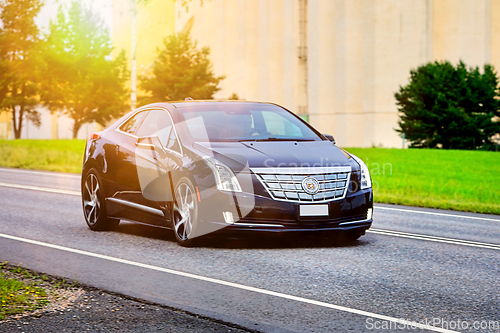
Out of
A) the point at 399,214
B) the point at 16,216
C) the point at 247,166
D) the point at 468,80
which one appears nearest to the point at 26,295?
the point at 247,166

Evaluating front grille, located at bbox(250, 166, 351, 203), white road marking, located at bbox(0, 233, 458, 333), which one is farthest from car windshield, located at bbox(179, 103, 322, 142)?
white road marking, located at bbox(0, 233, 458, 333)

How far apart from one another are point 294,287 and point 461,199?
400 inches

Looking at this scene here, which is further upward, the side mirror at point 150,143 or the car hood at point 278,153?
the side mirror at point 150,143

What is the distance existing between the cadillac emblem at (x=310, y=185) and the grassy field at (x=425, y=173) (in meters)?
6.67

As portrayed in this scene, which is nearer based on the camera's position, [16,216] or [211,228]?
[211,228]

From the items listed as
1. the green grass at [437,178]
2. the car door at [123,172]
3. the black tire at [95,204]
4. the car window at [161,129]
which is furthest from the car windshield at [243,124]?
the green grass at [437,178]

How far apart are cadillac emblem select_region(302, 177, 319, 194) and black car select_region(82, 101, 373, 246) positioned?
10 millimetres

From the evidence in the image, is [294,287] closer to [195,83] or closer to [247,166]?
[247,166]

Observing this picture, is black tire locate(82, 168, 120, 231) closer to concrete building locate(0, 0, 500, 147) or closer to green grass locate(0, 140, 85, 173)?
green grass locate(0, 140, 85, 173)

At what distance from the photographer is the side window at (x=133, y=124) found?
357 inches

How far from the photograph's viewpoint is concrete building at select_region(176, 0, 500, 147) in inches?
1720

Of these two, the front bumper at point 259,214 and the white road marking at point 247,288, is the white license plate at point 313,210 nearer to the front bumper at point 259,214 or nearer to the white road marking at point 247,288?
the front bumper at point 259,214

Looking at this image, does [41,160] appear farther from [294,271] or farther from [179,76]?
[179,76]

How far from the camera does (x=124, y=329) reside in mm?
4531
